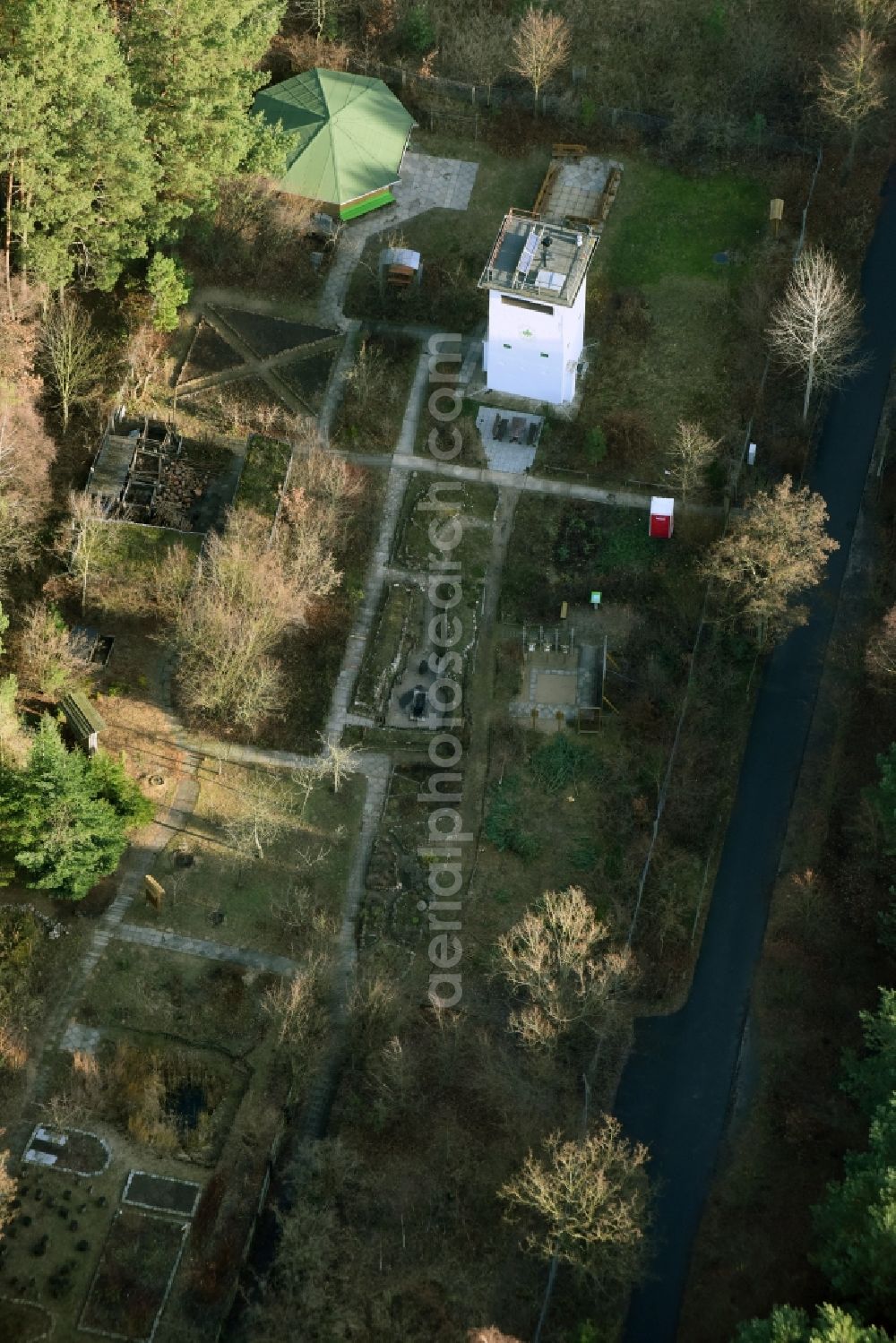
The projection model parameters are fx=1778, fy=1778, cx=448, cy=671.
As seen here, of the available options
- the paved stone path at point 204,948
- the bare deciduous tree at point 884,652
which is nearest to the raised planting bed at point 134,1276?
the paved stone path at point 204,948

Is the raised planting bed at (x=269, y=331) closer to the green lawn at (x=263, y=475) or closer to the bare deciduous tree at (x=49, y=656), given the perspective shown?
the green lawn at (x=263, y=475)

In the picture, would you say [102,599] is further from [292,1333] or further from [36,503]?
[292,1333]

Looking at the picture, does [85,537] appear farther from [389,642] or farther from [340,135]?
[340,135]

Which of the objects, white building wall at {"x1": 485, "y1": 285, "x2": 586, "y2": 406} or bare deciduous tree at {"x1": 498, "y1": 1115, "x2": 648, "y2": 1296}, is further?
white building wall at {"x1": 485, "y1": 285, "x2": 586, "y2": 406}

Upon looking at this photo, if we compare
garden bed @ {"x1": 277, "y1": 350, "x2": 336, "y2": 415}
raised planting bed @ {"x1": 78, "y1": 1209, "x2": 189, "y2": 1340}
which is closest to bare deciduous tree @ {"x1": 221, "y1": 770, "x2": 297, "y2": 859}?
raised planting bed @ {"x1": 78, "y1": 1209, "x2": 189, "y2": 1340}

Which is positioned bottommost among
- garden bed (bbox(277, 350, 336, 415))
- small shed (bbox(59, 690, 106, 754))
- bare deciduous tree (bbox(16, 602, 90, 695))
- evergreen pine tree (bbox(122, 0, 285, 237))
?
small shed (bbox(59, 690, 106, 754))

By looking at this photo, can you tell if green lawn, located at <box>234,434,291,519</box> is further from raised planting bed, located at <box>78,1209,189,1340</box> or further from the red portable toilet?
raised planting bed, located at <box>78,1209,189,1340</box>
